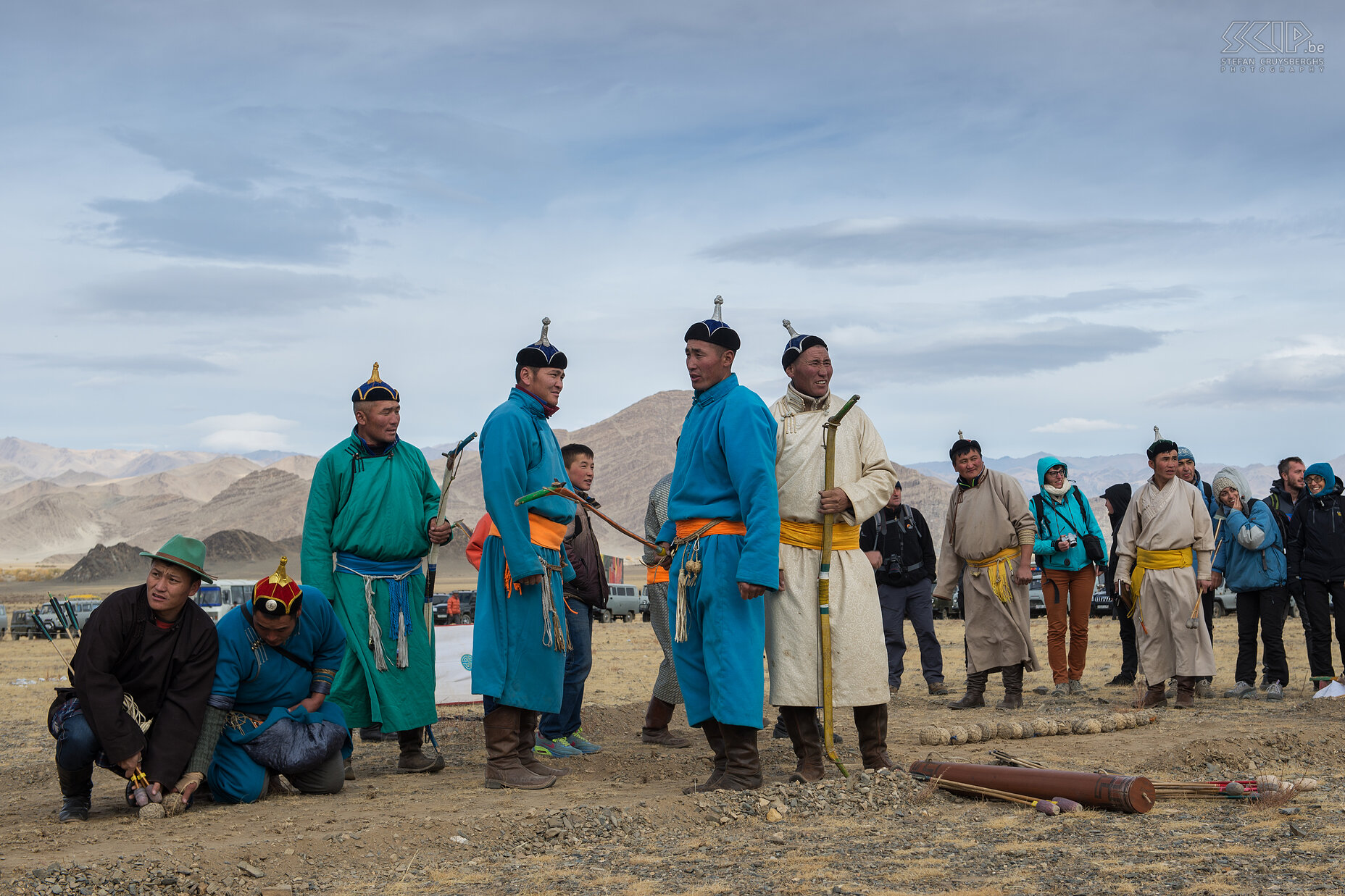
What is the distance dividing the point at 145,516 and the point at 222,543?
76.3m

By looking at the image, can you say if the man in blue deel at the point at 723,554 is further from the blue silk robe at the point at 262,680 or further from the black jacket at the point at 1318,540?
the black jacket at the point at 1318,540

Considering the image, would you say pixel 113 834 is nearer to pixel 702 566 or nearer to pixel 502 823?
pixel 502 823

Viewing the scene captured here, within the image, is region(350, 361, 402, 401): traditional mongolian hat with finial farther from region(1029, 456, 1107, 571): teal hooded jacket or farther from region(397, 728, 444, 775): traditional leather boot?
region(1029, 456, 1107, 571): teal hooded jacket

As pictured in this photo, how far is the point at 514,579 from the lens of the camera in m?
5.68

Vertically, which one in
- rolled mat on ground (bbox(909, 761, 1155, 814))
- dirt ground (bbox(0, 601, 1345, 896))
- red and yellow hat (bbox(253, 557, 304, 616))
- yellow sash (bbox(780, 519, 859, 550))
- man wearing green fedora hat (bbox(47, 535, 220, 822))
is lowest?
dirt ground (bbox(0, 601, 1345, 896))

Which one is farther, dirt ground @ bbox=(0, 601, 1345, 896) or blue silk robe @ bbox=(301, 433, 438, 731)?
blue silk robe @ bbox=(301, 433, 438, 731)

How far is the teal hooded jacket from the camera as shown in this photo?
9711 mm

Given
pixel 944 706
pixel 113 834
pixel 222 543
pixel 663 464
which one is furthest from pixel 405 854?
pixel 663 464

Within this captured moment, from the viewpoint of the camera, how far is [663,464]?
5389 inches

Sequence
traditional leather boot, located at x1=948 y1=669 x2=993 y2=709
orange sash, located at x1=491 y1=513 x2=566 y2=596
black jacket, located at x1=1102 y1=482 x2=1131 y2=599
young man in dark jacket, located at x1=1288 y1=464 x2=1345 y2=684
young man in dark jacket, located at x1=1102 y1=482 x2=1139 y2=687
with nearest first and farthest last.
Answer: orange sash, located at x1=491 y1=513 x2=566 y2=596, traditional leather boot, located at x1=948 y1=669 x2=993 y2=709, young man in dark jacket, located at x1=1288 y1=464 x2=1345 y2=684, young man in dark jacket, located at x1=1102 y1=482 x2=1139 y2=687, black jacket, located at x1=1102 y1=482 x2=1131 y2=599

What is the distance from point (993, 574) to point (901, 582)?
1.11 meters

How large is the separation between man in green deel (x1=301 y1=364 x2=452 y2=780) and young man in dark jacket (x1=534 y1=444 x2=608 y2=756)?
0.98m

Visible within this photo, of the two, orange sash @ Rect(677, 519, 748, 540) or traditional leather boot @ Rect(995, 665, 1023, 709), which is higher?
orange sash @ Rect(677, 519, 748, 540)

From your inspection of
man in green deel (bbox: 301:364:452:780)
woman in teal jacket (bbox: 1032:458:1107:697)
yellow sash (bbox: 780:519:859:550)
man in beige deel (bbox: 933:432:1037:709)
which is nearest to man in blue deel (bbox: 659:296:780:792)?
yellow sash (bbox: 780:519:859:550)
